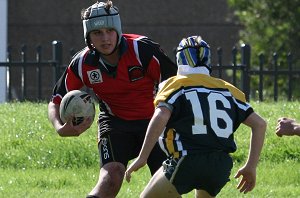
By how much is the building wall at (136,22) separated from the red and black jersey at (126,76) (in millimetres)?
A: 16738

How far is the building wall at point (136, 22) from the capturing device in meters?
24.6

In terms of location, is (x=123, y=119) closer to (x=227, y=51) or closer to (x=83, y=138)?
(x=83, y=138)

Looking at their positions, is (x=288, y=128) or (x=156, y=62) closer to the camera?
(x=288, y=128)

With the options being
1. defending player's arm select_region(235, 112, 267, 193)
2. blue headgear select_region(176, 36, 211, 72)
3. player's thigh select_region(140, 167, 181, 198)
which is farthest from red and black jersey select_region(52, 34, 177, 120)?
player's thigh select_region(140, 167, 181, 198)

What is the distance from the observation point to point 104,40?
7359 mm

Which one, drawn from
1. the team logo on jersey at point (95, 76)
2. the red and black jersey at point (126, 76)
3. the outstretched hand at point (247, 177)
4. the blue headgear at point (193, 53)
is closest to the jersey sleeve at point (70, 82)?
the red and black jersey at point (126, 76)

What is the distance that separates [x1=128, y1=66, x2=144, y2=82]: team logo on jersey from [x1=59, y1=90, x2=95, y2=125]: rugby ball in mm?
368

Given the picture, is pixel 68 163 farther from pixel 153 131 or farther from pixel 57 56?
pixel 57 56

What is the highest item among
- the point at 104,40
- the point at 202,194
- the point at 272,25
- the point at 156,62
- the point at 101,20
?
the point at 272,25

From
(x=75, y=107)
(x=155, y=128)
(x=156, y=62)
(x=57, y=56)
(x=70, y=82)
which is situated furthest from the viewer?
(x=57, y=56)

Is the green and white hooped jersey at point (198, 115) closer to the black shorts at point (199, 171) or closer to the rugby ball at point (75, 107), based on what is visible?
the black shorts at point (199, 171)

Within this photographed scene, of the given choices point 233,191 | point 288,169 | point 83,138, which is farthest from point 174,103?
point 83,138

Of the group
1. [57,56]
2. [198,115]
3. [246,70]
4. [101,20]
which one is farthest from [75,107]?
[246,70]

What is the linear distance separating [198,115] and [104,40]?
4.10 feet
